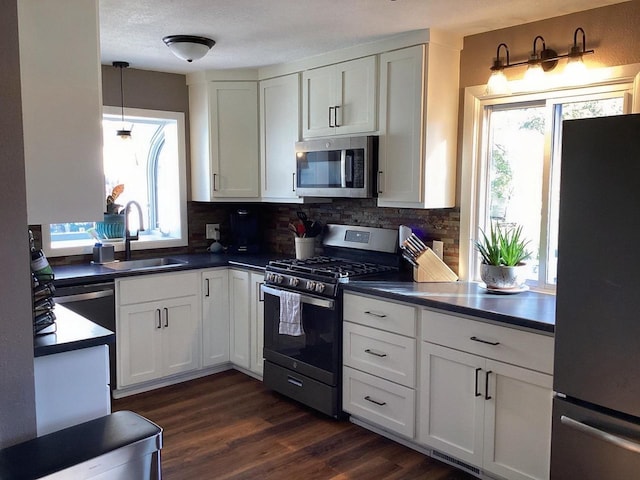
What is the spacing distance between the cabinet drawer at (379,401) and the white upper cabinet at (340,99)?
1499 millimetres

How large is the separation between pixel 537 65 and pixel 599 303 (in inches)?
55.9

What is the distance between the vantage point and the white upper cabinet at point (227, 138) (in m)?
4.23

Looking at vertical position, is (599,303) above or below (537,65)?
below

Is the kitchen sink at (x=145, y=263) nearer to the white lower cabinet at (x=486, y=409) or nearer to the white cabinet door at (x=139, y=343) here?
the white cabinet door at (x=139, y=343)

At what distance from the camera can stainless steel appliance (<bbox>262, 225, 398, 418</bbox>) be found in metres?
3.26

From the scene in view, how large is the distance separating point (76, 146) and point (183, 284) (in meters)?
1.98

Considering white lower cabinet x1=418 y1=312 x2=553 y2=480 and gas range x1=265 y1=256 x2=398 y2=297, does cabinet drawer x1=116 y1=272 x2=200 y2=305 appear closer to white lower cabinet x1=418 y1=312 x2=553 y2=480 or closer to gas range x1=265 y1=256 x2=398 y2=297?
gas range x1=265 y1=256 x2=398 y2=297

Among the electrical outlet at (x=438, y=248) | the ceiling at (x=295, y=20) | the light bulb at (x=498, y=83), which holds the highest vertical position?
the ceiling at (x=295, y=20)

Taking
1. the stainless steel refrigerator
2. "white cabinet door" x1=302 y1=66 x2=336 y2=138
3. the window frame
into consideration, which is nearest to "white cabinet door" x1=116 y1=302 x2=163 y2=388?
"white cabinet door" x1=302 y1=66 x2=336 y2=138

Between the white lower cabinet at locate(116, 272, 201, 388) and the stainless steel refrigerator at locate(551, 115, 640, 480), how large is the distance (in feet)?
8.41

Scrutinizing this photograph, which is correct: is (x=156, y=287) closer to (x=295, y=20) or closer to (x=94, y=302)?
(x=94, y=302)

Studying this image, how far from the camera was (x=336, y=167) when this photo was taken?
3.54 m

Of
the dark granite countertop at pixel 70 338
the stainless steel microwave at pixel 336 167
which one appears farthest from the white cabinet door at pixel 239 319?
the dark granite countertop at pixel 70 338

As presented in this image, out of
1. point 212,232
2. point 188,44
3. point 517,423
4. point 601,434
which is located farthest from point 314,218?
point 601,434
